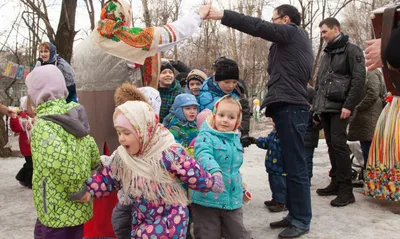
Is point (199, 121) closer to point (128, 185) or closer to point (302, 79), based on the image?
point (302, 79)

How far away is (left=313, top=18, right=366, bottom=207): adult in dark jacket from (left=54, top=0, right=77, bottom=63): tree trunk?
Result: 4534 mm

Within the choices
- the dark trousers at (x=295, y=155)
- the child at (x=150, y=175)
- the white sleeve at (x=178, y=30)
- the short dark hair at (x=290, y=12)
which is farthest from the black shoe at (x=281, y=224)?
the white sleeve at (x=178, y=30)

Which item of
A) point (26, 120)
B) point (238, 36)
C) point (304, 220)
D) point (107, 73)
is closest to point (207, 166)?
point (107, 73)

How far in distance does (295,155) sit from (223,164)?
847 millimetres

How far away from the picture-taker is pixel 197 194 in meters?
2.84

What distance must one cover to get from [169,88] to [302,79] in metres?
1.54

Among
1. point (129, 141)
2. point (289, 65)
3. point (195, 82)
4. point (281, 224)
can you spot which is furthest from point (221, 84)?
point (129, 141)

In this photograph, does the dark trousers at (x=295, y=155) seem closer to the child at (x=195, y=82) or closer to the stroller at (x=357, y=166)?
the child at (x=195, y=82)

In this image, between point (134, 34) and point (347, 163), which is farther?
point (347, 163)

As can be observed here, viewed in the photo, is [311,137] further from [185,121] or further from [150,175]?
[150,175]

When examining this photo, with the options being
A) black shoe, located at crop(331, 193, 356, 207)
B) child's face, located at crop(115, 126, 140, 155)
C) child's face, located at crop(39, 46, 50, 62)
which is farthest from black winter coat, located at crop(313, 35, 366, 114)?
child's face, located at crop(39, 46, 50, 62)

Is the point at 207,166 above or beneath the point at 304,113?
beneath

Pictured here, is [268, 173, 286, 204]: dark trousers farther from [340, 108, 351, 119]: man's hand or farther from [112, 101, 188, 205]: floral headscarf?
[112, 101, 188, 205]: floral headscarf

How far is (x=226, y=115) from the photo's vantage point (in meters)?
2.83
